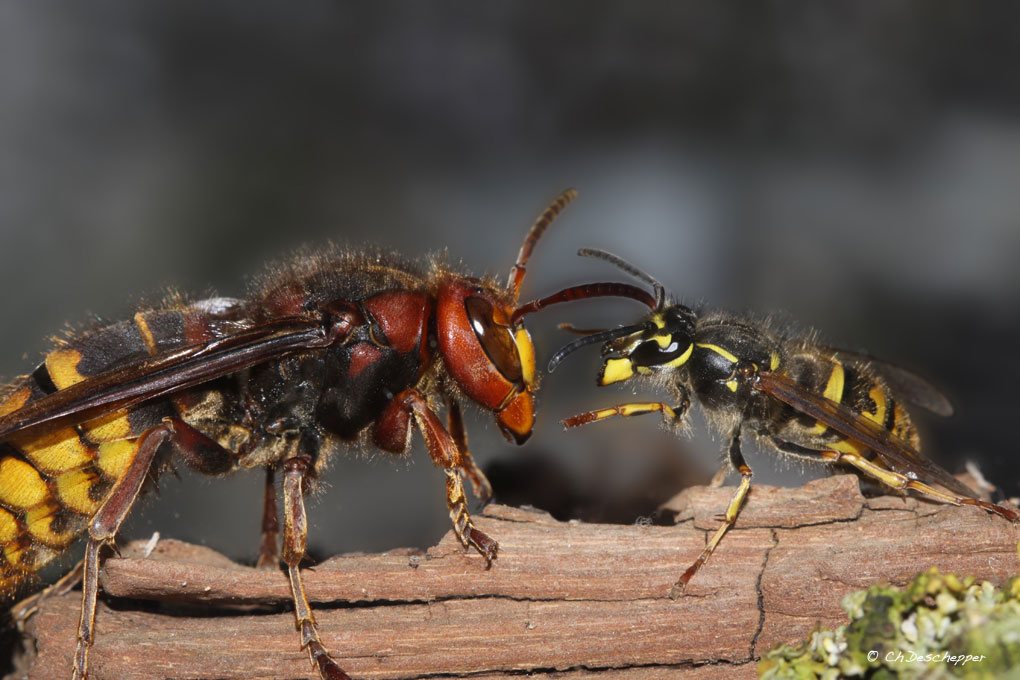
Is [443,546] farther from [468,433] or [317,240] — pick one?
[317,240]

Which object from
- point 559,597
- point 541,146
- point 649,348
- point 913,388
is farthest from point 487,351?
point 541,146

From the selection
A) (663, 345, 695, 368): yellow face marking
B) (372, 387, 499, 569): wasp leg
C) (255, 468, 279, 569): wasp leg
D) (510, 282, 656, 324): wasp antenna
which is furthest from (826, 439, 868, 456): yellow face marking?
(255, 468, 279, 569): wasp leg

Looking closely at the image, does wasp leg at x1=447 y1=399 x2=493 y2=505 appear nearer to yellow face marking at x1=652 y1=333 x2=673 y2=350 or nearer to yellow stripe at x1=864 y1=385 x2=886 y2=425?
yellow face marking at x1=652 y1=333 x2=673 y2=350

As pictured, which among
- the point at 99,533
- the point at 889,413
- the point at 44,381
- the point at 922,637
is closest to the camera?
the point at 922,637

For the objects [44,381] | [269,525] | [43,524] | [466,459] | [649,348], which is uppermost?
[44,381]

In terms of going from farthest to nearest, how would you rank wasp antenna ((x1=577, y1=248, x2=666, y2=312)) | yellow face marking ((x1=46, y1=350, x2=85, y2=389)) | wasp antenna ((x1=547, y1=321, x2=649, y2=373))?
1. wasp antenna ((x1=577, y1=248, x2=666, y2=312))
2. wasp antenna ((x1=547, y1=321, x2=649, y2=373))
3. yellow face marking ((x1=46, y1=350, x2=85, y2=389))

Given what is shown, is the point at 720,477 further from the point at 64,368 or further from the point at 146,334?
the point at 64,368
